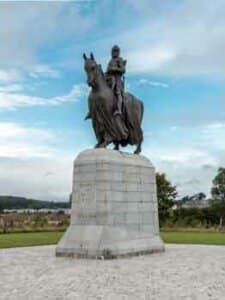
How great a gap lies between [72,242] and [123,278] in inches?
145

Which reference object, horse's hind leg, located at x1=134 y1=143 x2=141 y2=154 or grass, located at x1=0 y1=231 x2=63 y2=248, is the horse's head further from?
grass, located at x1=0 y1=231 x2=63 y2=248

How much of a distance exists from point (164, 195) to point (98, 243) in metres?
24.8

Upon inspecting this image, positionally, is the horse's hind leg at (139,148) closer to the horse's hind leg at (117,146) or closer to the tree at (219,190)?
the horse's hind leg at (117,146)

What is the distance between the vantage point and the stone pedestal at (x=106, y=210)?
41.3ft

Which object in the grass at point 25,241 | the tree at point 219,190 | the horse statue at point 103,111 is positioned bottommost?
the grass at point 25,241

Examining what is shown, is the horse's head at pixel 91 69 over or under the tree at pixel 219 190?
under

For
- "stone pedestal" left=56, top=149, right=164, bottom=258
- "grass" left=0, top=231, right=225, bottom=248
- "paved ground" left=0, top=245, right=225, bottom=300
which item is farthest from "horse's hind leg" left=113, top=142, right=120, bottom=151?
"grass" left=0, top=231, right=225, bottom=248

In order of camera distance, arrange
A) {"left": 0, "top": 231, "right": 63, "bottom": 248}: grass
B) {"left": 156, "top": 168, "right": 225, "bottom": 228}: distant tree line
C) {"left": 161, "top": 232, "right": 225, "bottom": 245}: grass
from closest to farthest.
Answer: {"left": 0, "top": 231, "right": 63, "bottom": 248}: grass
{"left": 161, "top": 232, "right": 225, "bottom": 245}: grass
{"left": 156, "top": 168, "right": 225, "bottom": 228}: distant tree line

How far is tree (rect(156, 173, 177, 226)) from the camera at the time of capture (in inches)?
1442

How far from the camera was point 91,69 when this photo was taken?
44.1 ft

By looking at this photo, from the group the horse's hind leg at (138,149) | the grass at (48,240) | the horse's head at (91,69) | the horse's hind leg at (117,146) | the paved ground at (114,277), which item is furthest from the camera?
the grass at (48,240)

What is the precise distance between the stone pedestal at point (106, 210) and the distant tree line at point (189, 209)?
61.7ft

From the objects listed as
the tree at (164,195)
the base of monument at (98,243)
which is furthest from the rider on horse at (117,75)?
the tree at (164,195)

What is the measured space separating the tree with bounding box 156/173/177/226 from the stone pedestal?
22.7m
